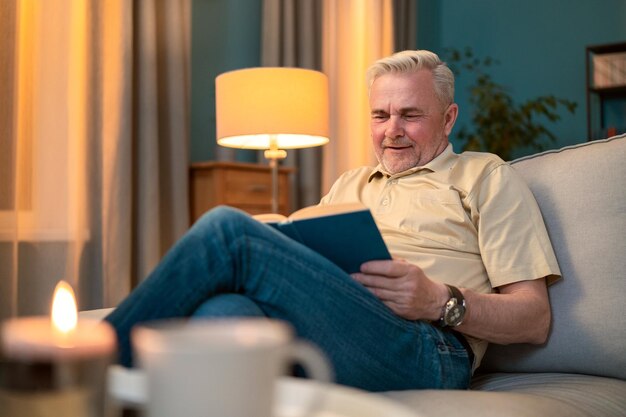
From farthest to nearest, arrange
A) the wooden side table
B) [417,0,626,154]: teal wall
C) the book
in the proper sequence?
[417,0,626,154]: teal wall < the wooden side table < the book

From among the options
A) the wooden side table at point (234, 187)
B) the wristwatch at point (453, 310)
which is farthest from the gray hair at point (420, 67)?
the wooden side table at point (234, 187)

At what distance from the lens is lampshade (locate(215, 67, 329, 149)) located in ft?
9.01

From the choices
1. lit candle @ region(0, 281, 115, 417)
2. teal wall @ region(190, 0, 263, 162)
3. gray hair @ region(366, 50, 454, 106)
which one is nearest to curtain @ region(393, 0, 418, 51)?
teal wall @ region(190, 0, 263, 162)

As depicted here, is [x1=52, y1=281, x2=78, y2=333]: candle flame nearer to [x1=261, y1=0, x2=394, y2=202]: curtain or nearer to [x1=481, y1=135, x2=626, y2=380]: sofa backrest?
[x1=481, y1=135, x2=626, y2=380]: sofa backrest

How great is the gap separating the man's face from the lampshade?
89 centimetres

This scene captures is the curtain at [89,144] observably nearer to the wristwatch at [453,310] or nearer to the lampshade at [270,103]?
the lampshade at [270,103]

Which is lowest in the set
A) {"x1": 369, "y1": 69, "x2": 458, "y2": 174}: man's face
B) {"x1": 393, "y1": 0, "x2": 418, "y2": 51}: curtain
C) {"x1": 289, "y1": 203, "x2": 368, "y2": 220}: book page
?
{"x1": 289, "y1": 203, "x2": 368, "y2": 220}: book page

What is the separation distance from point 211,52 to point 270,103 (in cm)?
132

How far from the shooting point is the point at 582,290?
4.99 ft

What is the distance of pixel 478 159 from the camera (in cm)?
173

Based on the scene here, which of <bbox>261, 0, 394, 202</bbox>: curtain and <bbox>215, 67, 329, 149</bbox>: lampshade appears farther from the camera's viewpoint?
<bbox>261, 0, 394, 202</bbox>: curtain

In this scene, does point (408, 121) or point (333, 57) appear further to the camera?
point (333, 57)

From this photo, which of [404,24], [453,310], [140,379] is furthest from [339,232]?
[404,24]

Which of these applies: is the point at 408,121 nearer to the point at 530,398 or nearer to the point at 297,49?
the point at 530,398
